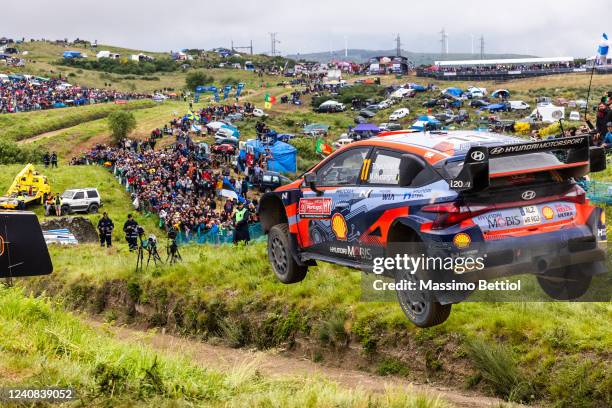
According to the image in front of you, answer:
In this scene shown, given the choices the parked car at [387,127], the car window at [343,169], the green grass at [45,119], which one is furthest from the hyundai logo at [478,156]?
the green grass at [45,119]

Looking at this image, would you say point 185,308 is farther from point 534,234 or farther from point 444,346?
point 534,234

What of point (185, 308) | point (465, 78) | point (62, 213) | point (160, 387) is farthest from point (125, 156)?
point (465, 78)

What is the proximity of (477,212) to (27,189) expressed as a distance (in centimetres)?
3466

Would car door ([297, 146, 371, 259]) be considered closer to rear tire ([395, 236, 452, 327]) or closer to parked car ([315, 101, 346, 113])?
rear tire ([395, 236, 452, 327])

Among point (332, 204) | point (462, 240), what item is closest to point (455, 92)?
point (332, 204)

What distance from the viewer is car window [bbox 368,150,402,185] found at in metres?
6.84

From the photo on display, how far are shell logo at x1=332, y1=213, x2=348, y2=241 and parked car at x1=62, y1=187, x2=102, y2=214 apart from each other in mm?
30604

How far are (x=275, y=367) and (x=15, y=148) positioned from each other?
47934 millimetres

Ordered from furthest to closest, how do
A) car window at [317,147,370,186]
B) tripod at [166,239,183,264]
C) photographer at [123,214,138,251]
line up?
photographer at [123,214,138,251] → tripod at [166,239,183,264] → car window at [317,147,370,186]

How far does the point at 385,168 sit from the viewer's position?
700 cm

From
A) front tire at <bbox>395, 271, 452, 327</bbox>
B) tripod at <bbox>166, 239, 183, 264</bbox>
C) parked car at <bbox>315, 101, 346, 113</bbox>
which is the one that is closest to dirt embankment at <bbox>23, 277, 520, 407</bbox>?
tripod at <bbox>166, 239, 183, 264</bbox>

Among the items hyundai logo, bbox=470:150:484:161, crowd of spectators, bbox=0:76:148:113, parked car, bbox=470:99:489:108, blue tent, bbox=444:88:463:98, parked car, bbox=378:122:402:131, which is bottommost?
parked car, bbox=378:122:402:131

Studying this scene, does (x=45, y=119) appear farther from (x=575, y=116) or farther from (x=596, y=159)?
(x=596, y=159)

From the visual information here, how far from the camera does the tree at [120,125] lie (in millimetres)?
59938
